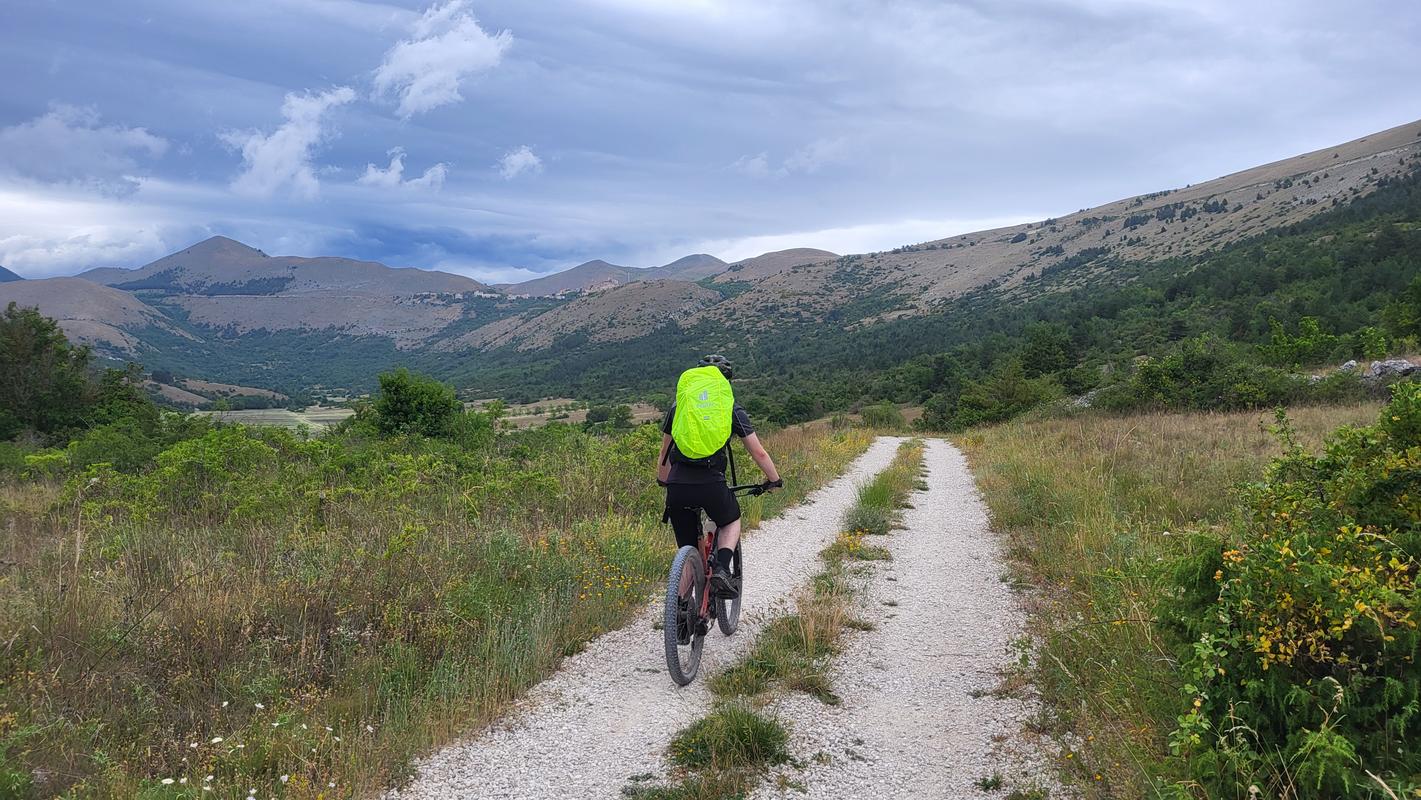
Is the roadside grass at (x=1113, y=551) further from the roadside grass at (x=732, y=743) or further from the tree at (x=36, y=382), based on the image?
the tree at (x=36, y=382)

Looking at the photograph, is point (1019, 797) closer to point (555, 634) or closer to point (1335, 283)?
point (555, 634)

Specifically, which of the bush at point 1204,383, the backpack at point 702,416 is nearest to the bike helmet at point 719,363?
the backpack at point 702,416

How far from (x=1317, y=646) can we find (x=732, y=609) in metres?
4.03

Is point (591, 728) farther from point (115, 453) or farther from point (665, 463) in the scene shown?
point (115, 453)

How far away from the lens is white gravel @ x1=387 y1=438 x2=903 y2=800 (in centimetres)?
343

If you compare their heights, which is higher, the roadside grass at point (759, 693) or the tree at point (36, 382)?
the tree at point (36, 382)

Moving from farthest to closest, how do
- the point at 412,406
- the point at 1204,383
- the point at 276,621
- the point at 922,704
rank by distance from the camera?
1. the point at 1204,383
2. the point at 412,406
3. the point at 276,621
4. the point at 922,704

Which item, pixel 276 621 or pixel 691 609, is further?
pixel 691 609

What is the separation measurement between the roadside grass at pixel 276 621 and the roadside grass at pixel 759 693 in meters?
1.29

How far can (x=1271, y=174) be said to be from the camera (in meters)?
152

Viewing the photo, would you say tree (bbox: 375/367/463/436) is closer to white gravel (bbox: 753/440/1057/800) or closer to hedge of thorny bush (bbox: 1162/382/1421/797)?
white gravel (bbox: 753/440/1057/800)

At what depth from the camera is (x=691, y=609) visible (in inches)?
187

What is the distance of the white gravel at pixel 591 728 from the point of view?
11.2 feet

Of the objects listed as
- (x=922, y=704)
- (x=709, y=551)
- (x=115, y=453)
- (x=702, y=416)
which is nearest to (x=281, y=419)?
(x=115, y=453)
